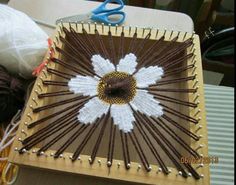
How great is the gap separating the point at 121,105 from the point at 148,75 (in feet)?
0.34

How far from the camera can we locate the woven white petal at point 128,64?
672 millimetres

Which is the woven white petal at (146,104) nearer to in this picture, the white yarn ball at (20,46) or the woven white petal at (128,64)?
the woven white petal at (128,64)

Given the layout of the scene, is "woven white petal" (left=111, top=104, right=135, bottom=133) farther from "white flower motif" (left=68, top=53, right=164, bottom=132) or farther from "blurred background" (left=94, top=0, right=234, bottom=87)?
"blurred background" (left=94, top=0, right=234, bottom=87)

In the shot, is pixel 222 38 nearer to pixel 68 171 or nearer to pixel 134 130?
pixel 134 130

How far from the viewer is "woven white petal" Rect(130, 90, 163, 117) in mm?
611

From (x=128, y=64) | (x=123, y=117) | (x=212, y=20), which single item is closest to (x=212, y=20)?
(x=212, y=20)

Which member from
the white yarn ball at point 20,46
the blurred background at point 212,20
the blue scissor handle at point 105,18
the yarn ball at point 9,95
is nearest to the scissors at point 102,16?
the blue scissor handle at point 105,18

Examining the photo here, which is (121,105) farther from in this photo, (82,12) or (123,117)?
(82,12)

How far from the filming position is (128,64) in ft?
2.24

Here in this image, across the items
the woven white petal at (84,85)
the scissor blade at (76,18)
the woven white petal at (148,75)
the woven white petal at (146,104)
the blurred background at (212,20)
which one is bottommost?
the woven white petal at (146,104)

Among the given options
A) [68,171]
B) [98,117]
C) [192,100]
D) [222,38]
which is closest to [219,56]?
[222,38]

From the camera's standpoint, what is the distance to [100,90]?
64 cm

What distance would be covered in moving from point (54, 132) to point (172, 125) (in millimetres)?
245

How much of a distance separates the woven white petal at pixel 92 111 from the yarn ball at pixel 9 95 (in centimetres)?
19
